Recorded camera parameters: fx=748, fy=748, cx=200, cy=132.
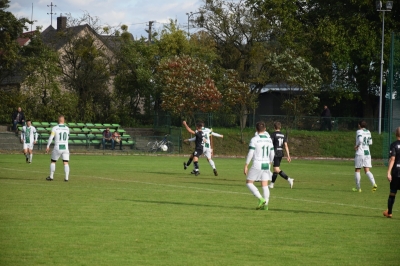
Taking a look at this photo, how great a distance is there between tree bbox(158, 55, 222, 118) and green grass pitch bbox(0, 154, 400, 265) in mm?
32945

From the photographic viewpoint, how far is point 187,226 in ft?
45.4

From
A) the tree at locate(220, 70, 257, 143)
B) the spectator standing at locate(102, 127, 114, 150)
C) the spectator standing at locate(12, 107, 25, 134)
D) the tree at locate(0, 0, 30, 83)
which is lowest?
the spectator standing at locate(102, 127, 114, 150)

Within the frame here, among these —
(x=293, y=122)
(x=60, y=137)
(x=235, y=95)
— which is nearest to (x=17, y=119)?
(x=235, y=95)

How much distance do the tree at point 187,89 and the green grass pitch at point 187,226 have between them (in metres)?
32.9

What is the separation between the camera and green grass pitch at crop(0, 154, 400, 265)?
10758 mm

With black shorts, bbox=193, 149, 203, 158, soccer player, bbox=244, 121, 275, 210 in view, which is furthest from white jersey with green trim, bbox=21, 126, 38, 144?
soccer player, bbox=244, 121, 275, 210

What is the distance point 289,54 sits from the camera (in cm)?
6006

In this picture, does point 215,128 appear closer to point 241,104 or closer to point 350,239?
point 241,104

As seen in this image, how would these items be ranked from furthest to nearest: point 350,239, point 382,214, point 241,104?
1. point 241,104
2. point 382,214
3. point 350,239

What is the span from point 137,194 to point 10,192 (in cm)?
340

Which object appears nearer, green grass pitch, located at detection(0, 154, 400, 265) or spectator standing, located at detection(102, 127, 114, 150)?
green grass pitch, located at detection(0, 154, 400, 265)

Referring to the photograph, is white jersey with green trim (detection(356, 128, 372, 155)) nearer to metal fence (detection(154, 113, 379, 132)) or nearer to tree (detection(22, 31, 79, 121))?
metal fence (detection(154, 113, 379, 132))

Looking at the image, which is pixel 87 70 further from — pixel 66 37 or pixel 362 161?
pixel 362 161

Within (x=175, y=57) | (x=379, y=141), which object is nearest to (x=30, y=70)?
(x=175, y=57)
